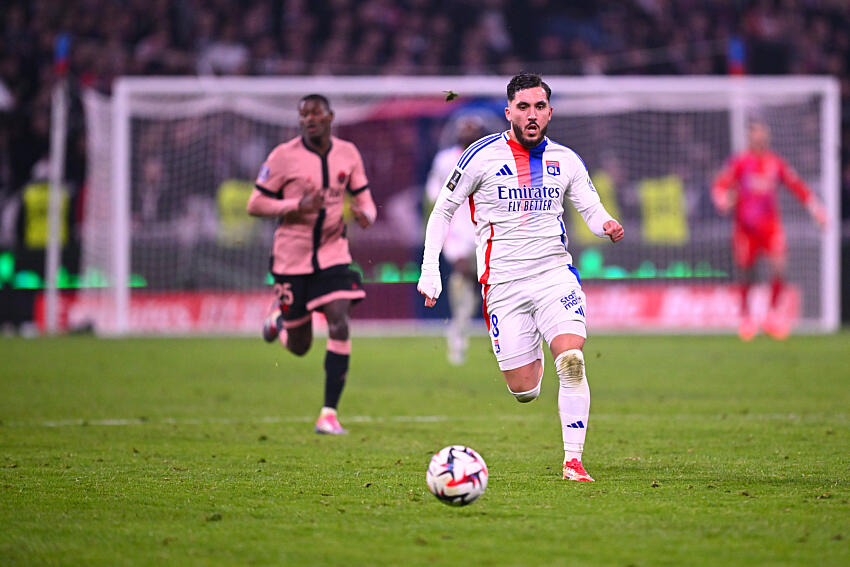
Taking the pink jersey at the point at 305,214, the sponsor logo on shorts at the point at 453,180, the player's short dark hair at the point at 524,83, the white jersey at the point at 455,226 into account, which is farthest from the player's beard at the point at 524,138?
the white jersey at the point at 455,226

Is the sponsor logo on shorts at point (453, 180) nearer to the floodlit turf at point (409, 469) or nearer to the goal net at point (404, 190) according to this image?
the floodlit turf at point (409, 469)

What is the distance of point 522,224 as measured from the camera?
6512mm

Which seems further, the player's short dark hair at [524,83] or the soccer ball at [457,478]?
the player's short dark hair at [524,83]

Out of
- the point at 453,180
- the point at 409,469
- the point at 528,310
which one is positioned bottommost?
the point at 409,469

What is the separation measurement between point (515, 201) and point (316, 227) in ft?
8.28

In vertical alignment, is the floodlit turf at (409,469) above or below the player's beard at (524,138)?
below

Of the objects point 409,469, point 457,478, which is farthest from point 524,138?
point 457,478

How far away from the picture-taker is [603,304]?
2072 cm

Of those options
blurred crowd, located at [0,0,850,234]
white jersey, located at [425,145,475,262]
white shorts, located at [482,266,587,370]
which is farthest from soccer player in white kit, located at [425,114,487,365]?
blurred crowd, located at [0,0,850,234]

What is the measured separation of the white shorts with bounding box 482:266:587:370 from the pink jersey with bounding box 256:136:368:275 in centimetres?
239

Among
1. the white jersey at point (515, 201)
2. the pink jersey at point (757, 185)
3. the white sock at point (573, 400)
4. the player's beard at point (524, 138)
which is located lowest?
the white sock at point (573, 400)

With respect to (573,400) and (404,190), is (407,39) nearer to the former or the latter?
(404,190)

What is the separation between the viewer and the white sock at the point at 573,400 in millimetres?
6156

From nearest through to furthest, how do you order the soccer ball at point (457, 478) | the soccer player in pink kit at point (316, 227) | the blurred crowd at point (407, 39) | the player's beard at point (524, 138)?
the soccer ball at point (457, 478) → the player's beard at point (524, 138) → the soccer player in pink kit at point (316, 227) → the blurred crowd at point (407, 39)
